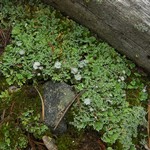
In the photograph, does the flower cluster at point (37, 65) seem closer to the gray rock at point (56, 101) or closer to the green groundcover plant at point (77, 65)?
the green groundcover plant at point (77, 65)

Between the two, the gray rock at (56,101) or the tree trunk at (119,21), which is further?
the tree trunk at (119,21)

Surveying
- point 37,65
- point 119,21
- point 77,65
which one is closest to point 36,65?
point 37,65

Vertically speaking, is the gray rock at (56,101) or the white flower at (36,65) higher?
the white flower at (36,65)

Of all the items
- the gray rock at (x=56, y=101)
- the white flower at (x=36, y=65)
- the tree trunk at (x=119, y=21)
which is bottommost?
the gray rock at (x=56, y=101)

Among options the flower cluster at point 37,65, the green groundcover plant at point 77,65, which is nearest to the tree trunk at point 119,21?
the green groundcover plant at point 77,65

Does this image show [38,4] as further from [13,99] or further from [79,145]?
[79,145]

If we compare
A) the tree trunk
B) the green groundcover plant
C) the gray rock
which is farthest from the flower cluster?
the tree trunk
